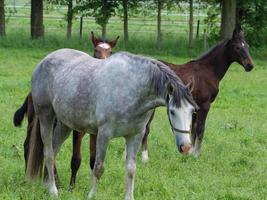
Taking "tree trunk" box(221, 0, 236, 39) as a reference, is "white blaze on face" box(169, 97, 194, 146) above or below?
above

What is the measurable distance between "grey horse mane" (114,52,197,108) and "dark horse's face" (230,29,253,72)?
14.6ft

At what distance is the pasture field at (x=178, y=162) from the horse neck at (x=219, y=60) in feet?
4.05

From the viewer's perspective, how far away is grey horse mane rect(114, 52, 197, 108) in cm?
583

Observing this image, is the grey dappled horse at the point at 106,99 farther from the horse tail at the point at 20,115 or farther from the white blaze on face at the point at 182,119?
the horse tail at the point at 20,115

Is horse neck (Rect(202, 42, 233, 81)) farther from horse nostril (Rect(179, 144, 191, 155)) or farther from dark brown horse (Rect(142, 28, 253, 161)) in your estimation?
horse nostril (Rect(179, 144, 191, 155))

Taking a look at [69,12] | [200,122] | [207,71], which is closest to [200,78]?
[207,71]

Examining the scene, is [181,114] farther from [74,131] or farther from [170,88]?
[74,131]

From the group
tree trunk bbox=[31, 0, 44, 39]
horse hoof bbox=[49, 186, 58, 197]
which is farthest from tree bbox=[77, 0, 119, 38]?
horse hoof bbox=[49, 186, 58, 197]

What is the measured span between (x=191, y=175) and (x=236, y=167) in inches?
36.4

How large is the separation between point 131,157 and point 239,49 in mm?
4497

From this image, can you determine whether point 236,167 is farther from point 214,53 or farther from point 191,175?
point 214,53

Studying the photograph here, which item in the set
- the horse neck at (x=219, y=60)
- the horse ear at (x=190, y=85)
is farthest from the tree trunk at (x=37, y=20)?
the horse ear at (x=190, y=85)

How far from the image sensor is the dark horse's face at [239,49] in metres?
10.4

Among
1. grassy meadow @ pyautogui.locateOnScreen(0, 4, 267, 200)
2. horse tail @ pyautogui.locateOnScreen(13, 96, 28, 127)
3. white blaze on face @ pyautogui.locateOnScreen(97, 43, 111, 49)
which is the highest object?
white blaze on face @ pyautogui.locateOnScreen(97, 43, 111, 49)
